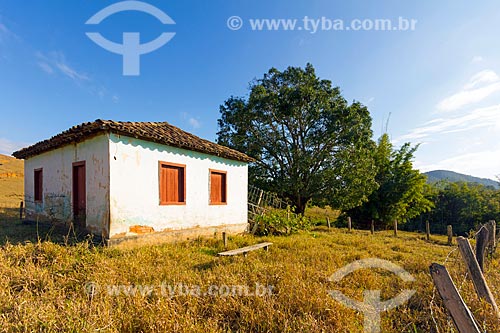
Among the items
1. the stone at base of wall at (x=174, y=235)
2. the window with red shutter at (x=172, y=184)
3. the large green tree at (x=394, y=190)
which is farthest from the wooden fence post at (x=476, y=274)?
the large green tree at (x=394, y=190)

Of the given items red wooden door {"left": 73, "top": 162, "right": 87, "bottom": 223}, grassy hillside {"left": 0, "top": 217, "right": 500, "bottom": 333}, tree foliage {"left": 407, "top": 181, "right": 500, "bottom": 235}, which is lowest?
tree foliage {"left": 407, "top": 181, "right": 500, "bottom": 235}

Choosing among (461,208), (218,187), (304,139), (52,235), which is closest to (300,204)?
(304,139)

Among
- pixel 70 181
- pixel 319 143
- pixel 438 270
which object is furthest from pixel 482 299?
pixel 319 143

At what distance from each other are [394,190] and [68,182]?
20.3 m

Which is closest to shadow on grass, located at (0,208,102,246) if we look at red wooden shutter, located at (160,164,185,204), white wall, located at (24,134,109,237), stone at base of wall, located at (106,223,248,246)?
white wall, located at (24,134,109,237)

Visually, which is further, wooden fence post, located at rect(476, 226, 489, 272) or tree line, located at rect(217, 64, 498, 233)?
tree line, located at rect(217, 64, 498, 233)

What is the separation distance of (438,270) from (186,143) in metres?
7.47

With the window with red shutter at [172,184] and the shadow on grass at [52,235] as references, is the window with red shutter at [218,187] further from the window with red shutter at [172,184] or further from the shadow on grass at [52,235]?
the shadow on grass at [52,235]

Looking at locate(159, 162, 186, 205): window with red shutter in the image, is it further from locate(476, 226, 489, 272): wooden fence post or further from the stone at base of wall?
locate(476, 226, 489, 272): wooden fence post

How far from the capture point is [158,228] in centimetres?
761

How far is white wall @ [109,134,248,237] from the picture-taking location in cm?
675

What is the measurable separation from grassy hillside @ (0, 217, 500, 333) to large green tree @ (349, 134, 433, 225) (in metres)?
14.4

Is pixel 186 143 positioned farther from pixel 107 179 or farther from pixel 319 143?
pixel 319 143

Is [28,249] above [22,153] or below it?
below
